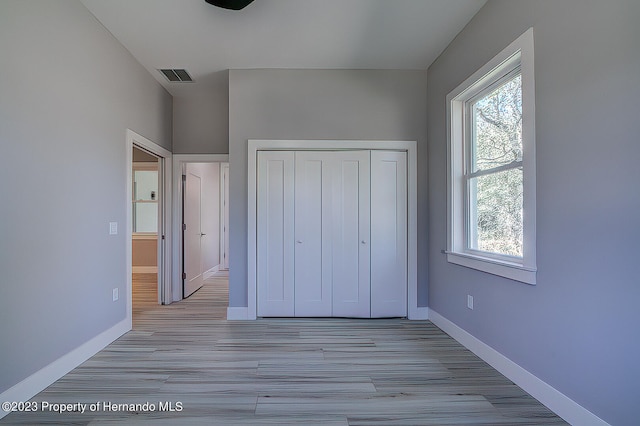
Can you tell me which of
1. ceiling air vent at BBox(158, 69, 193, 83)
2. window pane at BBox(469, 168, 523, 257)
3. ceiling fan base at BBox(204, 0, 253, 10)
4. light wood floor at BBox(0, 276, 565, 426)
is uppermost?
ceiling air vent at BBox(158, 69, 193, 83)

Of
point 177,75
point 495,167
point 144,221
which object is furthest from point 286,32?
point 144,221

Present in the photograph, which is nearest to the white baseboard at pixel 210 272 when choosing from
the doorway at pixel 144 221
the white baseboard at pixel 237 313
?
the doorway at pixel 144 221

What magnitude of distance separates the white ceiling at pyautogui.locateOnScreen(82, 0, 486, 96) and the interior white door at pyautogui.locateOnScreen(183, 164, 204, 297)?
67.6 inches

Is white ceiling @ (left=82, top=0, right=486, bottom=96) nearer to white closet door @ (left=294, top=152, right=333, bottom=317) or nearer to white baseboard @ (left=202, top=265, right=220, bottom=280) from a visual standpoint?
white closet door @ (left=294, top=152, right=333, bottom=317)

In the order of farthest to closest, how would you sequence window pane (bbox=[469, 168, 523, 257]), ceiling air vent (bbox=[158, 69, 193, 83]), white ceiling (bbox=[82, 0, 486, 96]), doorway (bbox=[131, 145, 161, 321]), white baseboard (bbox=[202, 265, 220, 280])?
1. doorway (bbox=[131, 145, 161, 321])
2. white baseboard (bbox=[202, 265, 220, 280])
3. ceiling air vent (bbox=[158, 69, 193, 83])
4. white ceiling (bbox=[82, 0, 486, 96])
5. window pane (bbox=[469, 168, 523, 257])

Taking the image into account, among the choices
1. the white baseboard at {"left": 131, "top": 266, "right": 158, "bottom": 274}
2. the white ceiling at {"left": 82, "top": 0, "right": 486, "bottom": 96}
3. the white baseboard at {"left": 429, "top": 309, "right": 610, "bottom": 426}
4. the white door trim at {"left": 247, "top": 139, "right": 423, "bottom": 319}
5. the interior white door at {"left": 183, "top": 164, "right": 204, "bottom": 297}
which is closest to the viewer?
the white baseboard at {"left": 429, "top": 309, "right": 610, "bottom": 426}

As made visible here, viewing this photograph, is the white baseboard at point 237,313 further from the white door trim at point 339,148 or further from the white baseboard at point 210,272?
the white baseboard at point 210,272

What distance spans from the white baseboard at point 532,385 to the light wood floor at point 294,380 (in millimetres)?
53

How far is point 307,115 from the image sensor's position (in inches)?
143

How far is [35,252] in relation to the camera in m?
2.10

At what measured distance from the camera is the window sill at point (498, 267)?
205 centimetres

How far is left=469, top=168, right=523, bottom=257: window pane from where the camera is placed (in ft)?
7.58

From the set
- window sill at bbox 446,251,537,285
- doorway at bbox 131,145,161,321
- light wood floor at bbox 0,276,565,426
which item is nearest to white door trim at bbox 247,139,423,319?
light wood floor at bbox 0,276,565,426

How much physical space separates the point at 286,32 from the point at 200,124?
2063 millimetres
